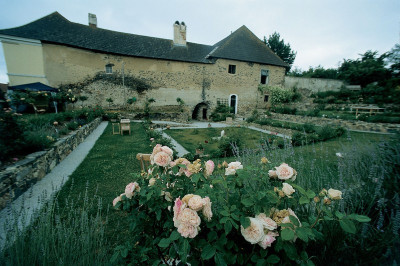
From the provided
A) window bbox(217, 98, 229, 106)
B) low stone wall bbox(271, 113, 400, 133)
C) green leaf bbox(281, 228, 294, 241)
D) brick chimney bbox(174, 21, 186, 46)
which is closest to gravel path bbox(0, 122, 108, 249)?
green leaf bbox(281, 228, 294, 241)

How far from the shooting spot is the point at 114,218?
2748 millimetres

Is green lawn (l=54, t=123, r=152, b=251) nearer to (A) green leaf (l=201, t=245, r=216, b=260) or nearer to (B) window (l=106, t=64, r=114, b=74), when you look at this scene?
(A) green leaf (l=201, t=245, r=216, b=260)

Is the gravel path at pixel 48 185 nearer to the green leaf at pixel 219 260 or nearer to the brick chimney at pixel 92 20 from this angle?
the green leaf at pixel 219 260

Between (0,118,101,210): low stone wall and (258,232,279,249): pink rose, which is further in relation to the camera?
(0,118,101,210): low stone wall

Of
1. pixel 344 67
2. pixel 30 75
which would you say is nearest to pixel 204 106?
pixel 30 75

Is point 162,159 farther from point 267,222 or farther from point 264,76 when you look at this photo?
point 264,76

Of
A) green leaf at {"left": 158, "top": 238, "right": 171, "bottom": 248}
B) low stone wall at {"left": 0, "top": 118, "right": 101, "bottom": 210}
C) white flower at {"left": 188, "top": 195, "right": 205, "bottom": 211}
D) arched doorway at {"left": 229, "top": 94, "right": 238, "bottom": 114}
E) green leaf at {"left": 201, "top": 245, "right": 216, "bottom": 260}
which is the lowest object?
low stone wall at {"left": 0, "top": 118, "right": 101, "bottom": 210}

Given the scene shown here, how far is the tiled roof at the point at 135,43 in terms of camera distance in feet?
46.7

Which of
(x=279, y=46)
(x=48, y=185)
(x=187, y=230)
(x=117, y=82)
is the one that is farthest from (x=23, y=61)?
(x=279, y=46)

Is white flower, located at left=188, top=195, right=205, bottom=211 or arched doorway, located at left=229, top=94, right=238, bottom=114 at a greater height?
arched doorway, located at left=229, top=94, right=238, bottom=114

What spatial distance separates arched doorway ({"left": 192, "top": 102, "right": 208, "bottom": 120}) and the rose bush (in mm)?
19140

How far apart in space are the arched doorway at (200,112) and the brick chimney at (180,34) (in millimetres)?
7269

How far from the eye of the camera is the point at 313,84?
22.3 metres

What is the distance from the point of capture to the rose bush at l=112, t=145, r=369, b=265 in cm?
96
